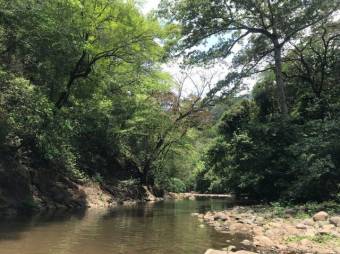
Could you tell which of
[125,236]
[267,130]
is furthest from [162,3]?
[125,236]

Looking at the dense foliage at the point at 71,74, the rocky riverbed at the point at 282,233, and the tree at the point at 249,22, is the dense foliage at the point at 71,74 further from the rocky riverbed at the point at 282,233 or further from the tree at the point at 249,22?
the rocky riverbed at the point at 282,233

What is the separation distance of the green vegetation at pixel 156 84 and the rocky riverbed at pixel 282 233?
4.01 m

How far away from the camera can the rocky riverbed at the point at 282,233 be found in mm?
9453

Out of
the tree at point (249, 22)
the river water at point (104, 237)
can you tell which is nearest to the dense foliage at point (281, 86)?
the tree at point (249, 22)

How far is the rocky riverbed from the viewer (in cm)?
945

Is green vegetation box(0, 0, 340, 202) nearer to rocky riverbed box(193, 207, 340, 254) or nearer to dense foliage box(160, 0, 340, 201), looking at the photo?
dense foliage box(160, 0, 340, 201)

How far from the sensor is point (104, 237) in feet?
37.4

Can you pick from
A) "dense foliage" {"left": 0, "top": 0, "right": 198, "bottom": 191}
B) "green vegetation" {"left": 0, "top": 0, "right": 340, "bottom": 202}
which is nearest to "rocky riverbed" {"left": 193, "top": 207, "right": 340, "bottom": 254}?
"green vegetation" {"left": 0, "top": 0, "right": 340, "bottom": 202}

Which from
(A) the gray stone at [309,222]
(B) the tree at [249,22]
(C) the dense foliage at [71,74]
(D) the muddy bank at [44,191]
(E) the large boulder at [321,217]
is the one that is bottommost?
(A) the gray stone at [309,222]

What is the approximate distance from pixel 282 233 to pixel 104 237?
200 inches

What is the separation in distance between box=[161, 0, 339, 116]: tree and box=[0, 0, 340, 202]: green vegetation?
7cm

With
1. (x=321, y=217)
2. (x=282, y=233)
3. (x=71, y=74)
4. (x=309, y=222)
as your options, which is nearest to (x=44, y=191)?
(x=71, y=74)

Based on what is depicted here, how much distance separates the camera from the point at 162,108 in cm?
3722

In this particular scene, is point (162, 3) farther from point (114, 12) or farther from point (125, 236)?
point (125, 236)
